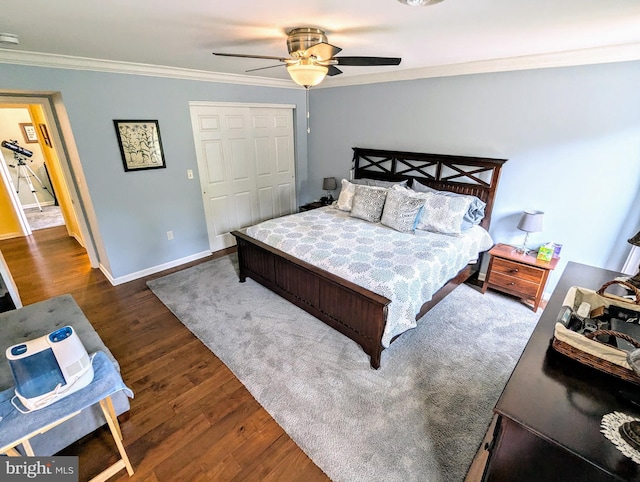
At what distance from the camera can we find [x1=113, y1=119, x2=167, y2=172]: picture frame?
3248mm

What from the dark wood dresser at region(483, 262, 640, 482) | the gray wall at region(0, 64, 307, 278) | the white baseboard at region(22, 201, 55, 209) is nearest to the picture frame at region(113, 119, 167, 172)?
the gray wall at region(0, 64, 307, 278)

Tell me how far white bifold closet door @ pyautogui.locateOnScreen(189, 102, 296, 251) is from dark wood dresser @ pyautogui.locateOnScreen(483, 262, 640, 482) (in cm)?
402

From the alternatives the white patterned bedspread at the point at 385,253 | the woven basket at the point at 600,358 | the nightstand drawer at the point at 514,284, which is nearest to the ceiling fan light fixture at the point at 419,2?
the woven basket at the point at 600,358

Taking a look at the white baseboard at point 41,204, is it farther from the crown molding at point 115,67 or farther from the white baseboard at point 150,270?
the crown molding at point 115,67

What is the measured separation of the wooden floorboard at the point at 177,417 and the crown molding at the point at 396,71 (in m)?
2.36

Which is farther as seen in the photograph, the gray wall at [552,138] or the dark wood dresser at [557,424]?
the gray wall at [552,138]

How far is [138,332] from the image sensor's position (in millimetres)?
2768

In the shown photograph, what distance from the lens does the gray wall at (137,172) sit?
2.91 metres

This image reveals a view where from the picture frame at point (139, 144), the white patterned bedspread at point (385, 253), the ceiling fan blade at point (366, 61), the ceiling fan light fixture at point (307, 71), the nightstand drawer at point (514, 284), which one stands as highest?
the ceiling fan blade at point (366, 61)

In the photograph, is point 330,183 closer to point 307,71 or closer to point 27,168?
point 307,71

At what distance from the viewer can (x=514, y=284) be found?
3.06 metres

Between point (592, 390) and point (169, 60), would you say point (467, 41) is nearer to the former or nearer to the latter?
point (592, 390)

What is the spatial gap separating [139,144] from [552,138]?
4346 mm

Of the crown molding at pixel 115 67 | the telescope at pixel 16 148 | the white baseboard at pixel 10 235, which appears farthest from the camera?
the telescope at pixel 16 148
